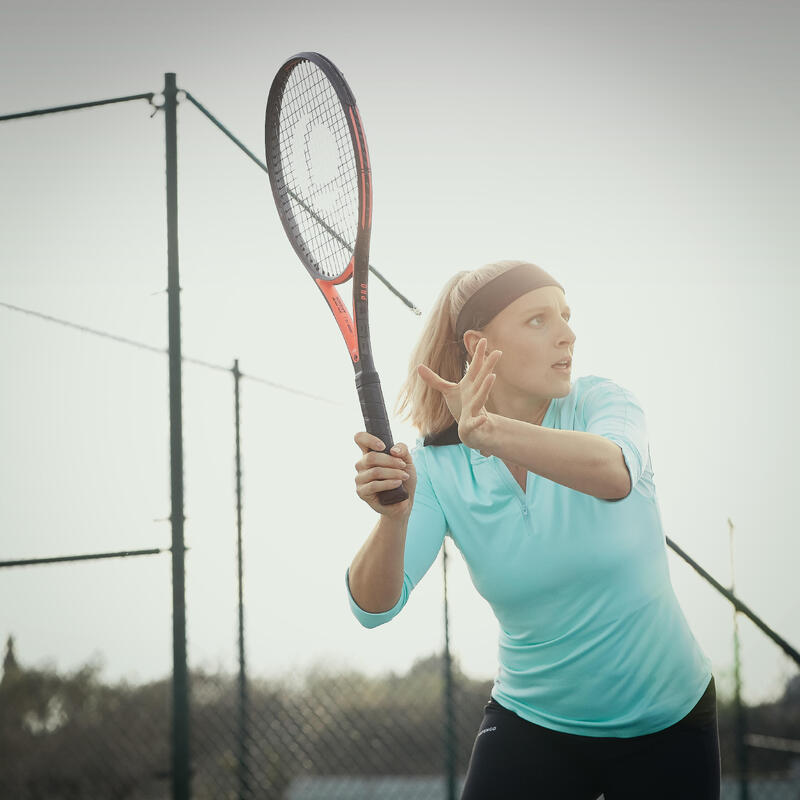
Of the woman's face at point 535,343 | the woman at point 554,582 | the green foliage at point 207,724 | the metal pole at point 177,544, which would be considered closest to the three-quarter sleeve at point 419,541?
the woman at point 554,582

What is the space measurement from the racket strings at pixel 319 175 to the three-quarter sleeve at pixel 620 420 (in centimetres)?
61

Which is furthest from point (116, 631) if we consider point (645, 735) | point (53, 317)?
point (645, 735)

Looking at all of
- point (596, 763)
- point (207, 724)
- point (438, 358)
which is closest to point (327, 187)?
point (438, 358)

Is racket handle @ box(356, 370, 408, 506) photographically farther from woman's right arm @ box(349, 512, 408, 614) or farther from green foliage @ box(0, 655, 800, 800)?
green foliage @ box(0, 655, 800, 800)

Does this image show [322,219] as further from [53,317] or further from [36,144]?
[36,144]

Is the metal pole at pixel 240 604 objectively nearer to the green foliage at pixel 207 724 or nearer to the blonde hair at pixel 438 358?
the green foliage at pixel 207 724

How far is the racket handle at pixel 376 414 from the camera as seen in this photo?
54.7 inches

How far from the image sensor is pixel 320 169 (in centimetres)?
201

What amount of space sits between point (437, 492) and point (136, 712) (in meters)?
5.74

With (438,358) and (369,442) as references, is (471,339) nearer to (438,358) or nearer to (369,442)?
(438,358)

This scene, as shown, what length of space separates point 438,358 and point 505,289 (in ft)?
0.81

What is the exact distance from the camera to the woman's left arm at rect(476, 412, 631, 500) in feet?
4.15

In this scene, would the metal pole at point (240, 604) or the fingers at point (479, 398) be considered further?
the metal pole at point (240, 604)

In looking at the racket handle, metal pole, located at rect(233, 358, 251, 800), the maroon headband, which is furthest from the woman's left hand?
metal pole, located at rect(233, 358, 251, 800)
